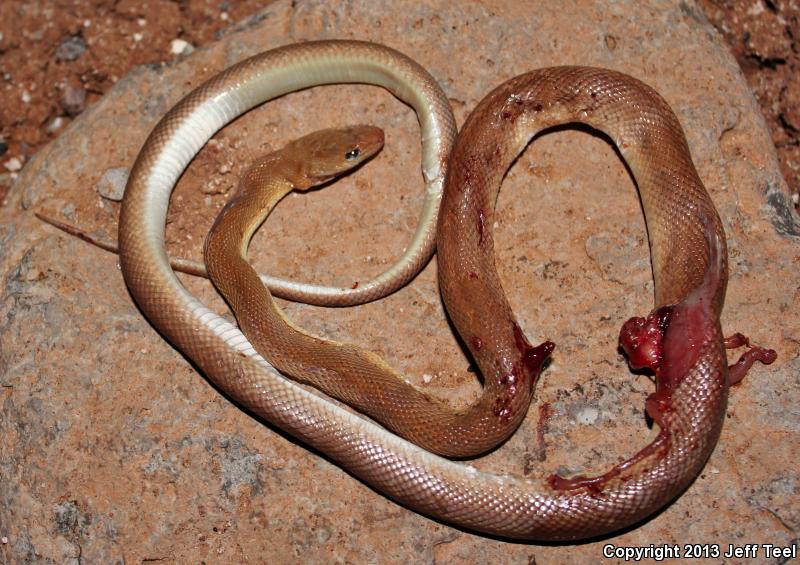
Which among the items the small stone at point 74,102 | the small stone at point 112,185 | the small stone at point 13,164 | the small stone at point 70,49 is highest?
the small stone at point 112,185

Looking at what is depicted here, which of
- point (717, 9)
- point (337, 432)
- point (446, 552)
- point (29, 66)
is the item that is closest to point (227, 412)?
point (337, 432)

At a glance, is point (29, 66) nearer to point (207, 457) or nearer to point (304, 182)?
point (304, 182)

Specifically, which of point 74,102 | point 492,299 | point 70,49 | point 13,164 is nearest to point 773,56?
point 492,299

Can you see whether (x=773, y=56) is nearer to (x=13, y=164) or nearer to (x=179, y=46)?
(x=179, y=46)

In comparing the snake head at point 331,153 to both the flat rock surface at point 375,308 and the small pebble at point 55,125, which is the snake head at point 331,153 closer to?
the flat rock surface at point 375,308

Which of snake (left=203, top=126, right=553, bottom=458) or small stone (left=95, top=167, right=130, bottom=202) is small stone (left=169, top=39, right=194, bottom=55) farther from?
snake (left=203, top=126, right=553, bottom=458)

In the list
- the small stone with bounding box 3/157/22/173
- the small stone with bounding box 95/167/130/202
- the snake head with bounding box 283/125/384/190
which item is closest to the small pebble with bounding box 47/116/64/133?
the small stone with bounding box 3/157/22/173

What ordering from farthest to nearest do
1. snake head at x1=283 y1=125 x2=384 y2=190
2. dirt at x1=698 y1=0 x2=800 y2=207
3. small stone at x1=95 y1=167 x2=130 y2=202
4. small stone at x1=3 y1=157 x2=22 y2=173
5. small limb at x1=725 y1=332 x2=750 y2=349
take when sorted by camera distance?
1. small stone at x1=3 y1=157 x2=22 y2=173
2. dirt at x1=698 y1=0 x2=800 y2=207
3. small stone at x1=95 y1=167 x2=130 y2=202
4. snake head at x1=283 y1=125 x2=384 y2=190
5. small limb at x1=725 y1=332 x2=750 y2=349

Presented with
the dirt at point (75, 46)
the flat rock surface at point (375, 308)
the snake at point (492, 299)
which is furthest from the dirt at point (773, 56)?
the snake at point (492, 299)
